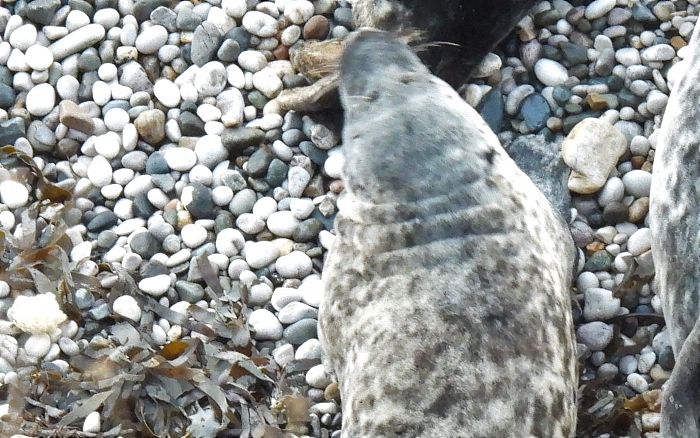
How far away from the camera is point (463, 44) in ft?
11.6

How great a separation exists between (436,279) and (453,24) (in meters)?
1.31

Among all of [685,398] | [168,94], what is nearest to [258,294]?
[168,94]

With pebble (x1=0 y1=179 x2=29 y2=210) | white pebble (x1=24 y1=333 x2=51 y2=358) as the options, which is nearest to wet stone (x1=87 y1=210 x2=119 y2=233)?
pebble (x1=0 y1=179 x2=29 y2=210)

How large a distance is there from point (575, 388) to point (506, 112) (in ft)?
4.59

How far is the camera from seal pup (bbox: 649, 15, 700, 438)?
2.56m

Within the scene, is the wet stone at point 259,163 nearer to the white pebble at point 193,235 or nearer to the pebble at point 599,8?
the white pebble at point 193,235

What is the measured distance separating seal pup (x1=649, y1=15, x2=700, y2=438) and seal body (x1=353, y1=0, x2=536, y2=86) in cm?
89

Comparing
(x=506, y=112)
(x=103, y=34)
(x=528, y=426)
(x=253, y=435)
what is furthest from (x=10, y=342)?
(x=506, y=112)

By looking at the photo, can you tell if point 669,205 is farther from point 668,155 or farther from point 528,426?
point 528,426

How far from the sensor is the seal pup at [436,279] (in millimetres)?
2410

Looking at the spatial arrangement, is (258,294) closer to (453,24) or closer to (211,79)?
(211,79)

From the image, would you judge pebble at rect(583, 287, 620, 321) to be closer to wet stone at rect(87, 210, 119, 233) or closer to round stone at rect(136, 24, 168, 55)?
wet stone at rect(87, 210, 119, 233)

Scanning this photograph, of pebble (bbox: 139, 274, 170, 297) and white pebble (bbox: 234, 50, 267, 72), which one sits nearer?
pebble (bbox: 139, 274, 170, 297)

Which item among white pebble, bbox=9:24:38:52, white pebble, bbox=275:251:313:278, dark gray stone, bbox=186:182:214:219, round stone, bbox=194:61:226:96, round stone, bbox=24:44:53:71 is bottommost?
white pebble, bbox=275:251:313:278
